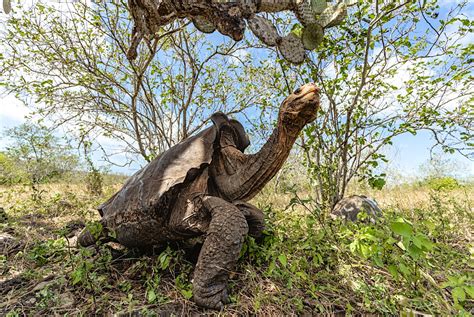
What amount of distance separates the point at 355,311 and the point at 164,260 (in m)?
1.42

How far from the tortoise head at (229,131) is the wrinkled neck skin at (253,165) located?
0.59 ft

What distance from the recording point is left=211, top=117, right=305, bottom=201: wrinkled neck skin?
2219 mm

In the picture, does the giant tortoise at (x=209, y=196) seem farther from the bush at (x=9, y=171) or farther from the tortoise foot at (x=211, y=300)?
the bush at (x=9, y=171)

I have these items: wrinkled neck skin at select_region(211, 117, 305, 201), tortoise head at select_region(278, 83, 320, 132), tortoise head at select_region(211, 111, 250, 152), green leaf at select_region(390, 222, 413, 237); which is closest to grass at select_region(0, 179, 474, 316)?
green leaf at select_region(390, 222, 413, 237)

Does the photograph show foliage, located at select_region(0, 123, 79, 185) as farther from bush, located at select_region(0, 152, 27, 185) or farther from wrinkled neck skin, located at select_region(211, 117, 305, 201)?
wrinkled neck skin, located at select_region(211, 117, 305, 201)

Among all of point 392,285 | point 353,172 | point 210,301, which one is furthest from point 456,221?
point 210,301

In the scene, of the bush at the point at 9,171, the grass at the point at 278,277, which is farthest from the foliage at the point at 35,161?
the grass at the point at 278,277

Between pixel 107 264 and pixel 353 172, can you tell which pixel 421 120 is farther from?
pixel 107 264

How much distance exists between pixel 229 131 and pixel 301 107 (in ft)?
3.49

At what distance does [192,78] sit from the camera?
6430 millimetres

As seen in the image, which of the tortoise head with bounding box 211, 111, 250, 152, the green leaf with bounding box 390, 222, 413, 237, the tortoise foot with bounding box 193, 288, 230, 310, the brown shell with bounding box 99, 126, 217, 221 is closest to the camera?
the green leaf with bounding box 390, 222, 413, 237

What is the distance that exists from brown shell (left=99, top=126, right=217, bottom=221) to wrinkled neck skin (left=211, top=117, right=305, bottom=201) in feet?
0.76

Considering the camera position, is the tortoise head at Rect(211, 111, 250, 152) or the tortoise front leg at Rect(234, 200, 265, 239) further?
the tortoise head at Rect(211, 111, 250, 152)

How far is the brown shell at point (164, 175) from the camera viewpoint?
234cm
